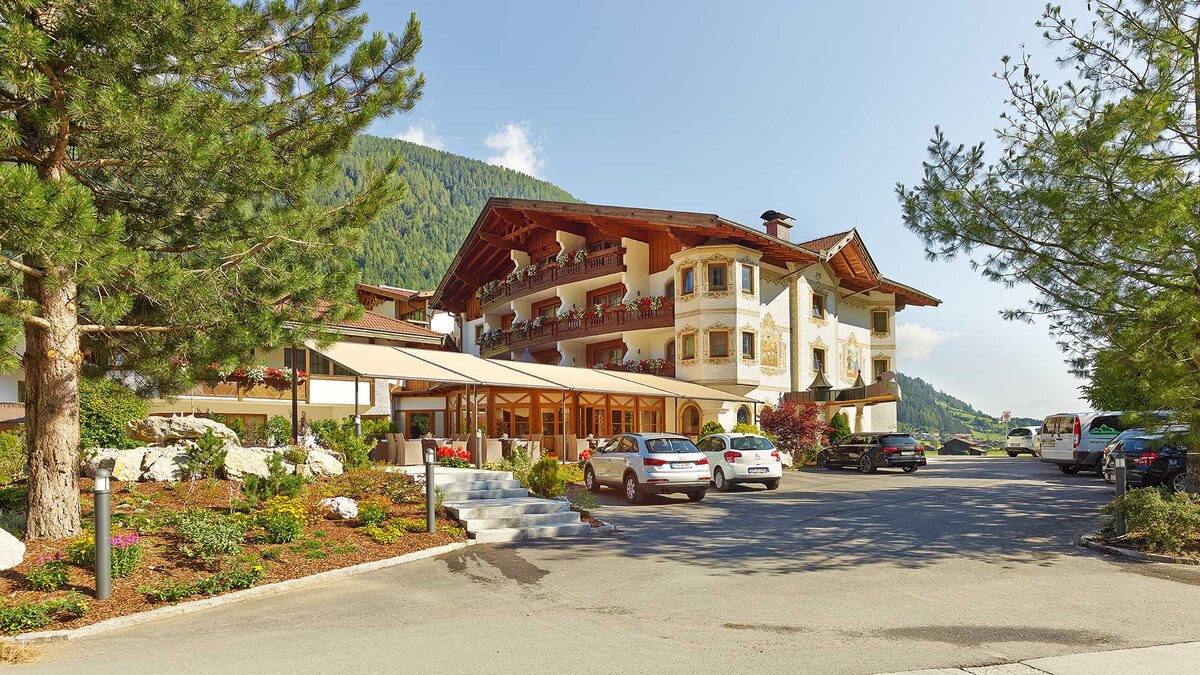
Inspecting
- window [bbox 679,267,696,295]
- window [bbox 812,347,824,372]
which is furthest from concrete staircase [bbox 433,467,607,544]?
window [bbox 812,347,824,372]

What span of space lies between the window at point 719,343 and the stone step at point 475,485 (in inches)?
654

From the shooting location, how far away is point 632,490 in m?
16.7

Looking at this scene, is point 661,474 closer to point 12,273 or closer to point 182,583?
point 182,583

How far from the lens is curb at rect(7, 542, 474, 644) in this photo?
6.78m

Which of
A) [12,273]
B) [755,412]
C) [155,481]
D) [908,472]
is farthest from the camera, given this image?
[755,412]

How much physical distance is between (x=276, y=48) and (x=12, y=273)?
13.3 feet

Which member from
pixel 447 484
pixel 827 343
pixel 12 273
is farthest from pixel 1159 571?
pixel 827 343

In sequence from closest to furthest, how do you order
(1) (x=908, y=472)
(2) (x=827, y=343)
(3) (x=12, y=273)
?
(3) (x=12, y=273)
(1) (x=908, y=472)
(2) (x=827, y=343)

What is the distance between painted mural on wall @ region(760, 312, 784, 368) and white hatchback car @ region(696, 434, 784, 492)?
12028 mm

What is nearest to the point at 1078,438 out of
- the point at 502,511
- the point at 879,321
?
the point at 879,321

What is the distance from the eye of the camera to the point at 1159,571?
9.51m

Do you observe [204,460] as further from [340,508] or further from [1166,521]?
[1166,521]

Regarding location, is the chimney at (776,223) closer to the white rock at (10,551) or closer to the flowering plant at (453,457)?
the flowering plant at (453,457)

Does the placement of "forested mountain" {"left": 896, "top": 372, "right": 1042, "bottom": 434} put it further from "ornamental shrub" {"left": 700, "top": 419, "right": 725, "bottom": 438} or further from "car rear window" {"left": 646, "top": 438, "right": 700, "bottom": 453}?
"car rear window" {"left": 646, "top": 438, "right": 700, "bottom": 453}
